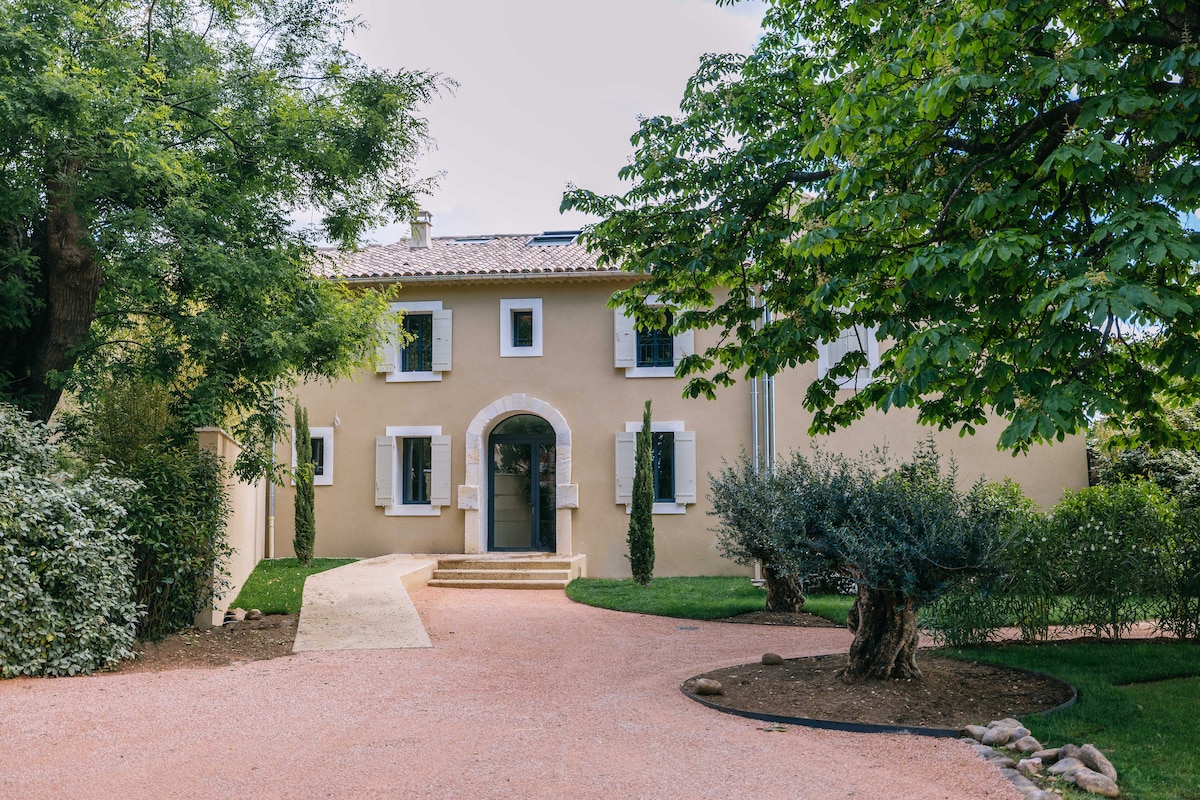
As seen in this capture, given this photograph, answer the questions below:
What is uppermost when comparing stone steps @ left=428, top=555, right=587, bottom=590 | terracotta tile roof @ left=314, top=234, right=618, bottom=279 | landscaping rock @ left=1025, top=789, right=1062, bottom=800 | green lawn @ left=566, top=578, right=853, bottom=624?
terracotta tile roof @ left=314, top=234, right=618, bottom=279

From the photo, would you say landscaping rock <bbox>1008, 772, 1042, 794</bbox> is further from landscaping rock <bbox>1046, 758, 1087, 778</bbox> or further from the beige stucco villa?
the beige stucco villa

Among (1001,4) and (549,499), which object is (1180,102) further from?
(549,499)

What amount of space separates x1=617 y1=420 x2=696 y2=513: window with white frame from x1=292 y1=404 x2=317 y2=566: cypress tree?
5177 millimetres

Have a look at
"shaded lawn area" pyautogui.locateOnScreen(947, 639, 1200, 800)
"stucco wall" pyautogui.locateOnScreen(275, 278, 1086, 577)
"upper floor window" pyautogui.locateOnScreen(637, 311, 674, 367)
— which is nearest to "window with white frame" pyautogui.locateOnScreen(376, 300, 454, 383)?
"stucco wall" pyautogui.locateOnScreen(275, 278, 1086, 577)

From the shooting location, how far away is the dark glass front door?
669 inches

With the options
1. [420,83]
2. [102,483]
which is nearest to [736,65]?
[420,83]

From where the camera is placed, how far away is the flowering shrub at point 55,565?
7.15 meters

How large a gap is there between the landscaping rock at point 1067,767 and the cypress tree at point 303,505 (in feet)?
41.8

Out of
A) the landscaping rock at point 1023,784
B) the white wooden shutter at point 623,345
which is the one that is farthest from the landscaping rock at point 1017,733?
the white wooden shutter at point 623,345

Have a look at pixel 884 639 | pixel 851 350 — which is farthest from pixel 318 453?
pixel 884 639

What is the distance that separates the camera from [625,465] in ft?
52.3

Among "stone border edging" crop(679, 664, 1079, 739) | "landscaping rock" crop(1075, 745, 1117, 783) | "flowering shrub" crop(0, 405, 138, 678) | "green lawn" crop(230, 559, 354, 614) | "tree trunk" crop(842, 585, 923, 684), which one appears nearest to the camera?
"landscaping rock" crop(1075, 745, 1117, 783)

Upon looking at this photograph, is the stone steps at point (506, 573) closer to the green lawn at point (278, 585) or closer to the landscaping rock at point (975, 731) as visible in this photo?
the green lawn at point (278, 585)

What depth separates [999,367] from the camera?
17.4 feet
